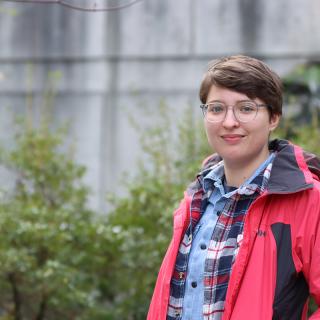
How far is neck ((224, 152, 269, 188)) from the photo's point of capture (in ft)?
9.28

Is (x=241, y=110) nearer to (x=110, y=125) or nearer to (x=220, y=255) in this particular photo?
(x=220, y=255)

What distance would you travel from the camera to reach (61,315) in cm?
582

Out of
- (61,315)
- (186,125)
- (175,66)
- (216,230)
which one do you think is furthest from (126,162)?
(216,230)

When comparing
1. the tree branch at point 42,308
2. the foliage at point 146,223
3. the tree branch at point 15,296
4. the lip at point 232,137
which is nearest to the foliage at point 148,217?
the foliage at point 146,223

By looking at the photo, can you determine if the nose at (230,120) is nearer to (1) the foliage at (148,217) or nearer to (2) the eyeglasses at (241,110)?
(2) the eyeglasses at (241,110)

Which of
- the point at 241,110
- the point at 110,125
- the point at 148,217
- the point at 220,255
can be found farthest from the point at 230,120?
the point at 110,125

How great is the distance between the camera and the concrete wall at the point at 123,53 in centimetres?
776

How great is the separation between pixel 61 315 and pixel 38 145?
1297 mm

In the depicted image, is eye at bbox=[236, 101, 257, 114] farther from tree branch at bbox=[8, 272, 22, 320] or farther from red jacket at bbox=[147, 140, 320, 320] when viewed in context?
tree branch at bbox=[8, 272, 22, 320]

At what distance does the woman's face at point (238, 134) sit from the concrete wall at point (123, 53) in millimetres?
4918

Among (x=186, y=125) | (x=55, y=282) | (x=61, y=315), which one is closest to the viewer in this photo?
(x=55, y=282)

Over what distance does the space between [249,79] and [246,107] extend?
10cm

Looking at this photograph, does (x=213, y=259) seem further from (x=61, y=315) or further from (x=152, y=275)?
(x=61, y=315)

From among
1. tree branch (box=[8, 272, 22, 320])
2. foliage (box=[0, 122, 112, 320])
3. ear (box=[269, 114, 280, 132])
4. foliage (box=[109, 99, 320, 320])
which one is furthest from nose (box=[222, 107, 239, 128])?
tree branch (box=[8, 272, 22, 320])
